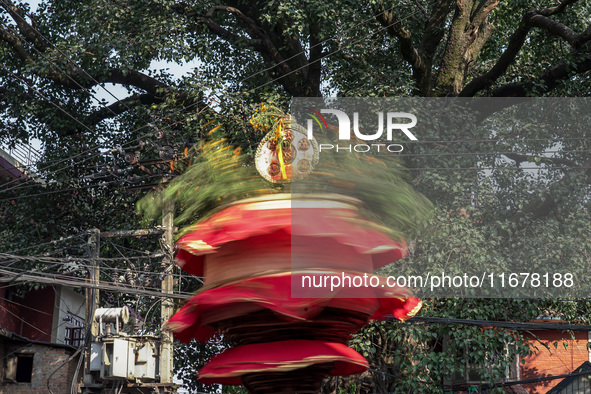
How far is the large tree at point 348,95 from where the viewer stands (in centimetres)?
1166

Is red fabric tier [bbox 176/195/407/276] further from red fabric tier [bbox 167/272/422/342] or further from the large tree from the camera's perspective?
the large tree

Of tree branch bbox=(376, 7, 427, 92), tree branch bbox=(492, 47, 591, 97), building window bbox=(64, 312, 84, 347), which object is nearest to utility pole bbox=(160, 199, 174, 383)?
tree branch bbox=(376, 7, 427, 92)

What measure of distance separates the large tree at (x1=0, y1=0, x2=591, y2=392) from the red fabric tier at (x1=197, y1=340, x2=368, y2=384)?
7721 millimetres

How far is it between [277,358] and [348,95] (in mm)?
10430

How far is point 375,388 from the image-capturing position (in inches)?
501

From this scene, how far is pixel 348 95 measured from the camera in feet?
42.4

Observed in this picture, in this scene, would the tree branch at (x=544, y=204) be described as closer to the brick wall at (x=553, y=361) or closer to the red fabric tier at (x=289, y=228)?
the brick wall at (x=553, y=361)

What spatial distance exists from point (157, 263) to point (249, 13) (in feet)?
18.3

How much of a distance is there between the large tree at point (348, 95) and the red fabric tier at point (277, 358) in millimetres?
7721

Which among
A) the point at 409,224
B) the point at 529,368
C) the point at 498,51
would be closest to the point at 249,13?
the point at 498,51

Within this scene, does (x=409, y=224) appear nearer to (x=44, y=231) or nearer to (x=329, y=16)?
(x=329, y=16)

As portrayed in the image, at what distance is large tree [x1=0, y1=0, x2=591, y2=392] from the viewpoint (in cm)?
1166

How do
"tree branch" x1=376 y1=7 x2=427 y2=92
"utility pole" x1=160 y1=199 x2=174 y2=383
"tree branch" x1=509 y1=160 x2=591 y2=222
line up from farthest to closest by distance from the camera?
1. "tree branch" x1=376 y1=7 x2=427 y2=92
2. "tree branch" x1=509 y1=160 x2=591 y2=222
3. "utility pole" x1=160 y1=199 x2=174 y2=383

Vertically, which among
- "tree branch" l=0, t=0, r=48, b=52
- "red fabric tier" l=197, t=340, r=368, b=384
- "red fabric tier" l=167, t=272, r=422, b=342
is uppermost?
"tree branch" l=0, t=0, r=48, b=52
